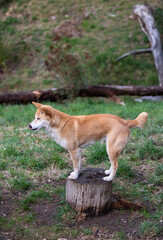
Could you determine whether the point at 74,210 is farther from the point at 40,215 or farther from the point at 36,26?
the point at 36,26

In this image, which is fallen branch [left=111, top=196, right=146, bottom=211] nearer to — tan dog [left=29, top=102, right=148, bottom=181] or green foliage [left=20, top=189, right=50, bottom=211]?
tan dog [left=29, top=102, right=148, bottom=181]

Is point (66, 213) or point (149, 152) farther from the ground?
point (149, 152)

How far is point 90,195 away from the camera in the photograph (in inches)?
180

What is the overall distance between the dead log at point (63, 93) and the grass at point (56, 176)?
2.65m

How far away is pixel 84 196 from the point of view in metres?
4.59

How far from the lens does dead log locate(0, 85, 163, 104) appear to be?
10633 millimetres

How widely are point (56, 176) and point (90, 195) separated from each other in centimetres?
135

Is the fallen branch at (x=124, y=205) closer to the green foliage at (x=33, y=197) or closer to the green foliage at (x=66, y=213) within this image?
the green foliage at (x=66, y=213)

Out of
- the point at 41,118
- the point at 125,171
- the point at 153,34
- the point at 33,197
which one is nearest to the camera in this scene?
the point at 41,118

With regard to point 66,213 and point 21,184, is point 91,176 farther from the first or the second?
point 21,184

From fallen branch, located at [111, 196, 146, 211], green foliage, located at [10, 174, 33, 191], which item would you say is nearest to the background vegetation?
green foliage, located at [10, 174, 33, 191]

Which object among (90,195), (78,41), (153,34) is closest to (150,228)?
(90,195)

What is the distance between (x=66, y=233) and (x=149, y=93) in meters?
7.90

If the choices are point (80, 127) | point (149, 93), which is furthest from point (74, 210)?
point (149, 93)
